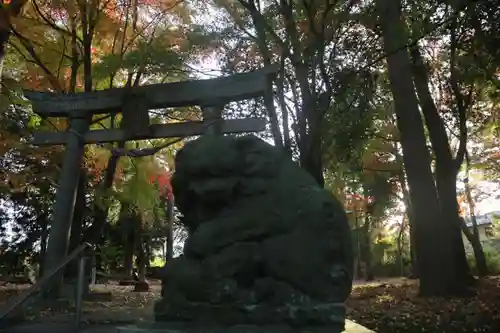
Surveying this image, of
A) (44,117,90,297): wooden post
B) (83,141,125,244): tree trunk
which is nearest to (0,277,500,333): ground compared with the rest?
(44,117,90,297): wooden post

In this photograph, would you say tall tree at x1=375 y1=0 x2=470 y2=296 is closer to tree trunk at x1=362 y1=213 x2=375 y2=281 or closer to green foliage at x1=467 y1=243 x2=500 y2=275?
green foliage at x1=467 y1=243 x2=500 y2=275

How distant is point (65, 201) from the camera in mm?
7906

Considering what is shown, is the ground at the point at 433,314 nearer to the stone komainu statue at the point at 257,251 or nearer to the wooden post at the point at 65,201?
the stone komainu statue at the point at 257,251

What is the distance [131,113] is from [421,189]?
19.4 ft

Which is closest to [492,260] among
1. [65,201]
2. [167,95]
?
[167,95]

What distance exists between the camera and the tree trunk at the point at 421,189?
9406mm

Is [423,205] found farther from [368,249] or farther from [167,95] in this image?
[368,249]

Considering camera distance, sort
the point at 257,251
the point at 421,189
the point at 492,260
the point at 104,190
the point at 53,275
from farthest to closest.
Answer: the point at 492,260, the point at 104,190, the point at 421,189, the point at 53,275, the point at 257,251

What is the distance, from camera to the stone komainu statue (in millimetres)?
3795

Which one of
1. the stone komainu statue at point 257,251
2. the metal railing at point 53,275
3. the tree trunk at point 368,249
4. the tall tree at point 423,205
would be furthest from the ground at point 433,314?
the tree trunk at point 368,249

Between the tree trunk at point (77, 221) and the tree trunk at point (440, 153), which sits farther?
the tree trunk at point (77, 221)

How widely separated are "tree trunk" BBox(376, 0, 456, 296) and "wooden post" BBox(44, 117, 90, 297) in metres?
5.59

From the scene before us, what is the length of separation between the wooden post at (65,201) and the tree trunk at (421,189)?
5.59m

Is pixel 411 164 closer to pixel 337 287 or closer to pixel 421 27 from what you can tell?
pixel 421 27
